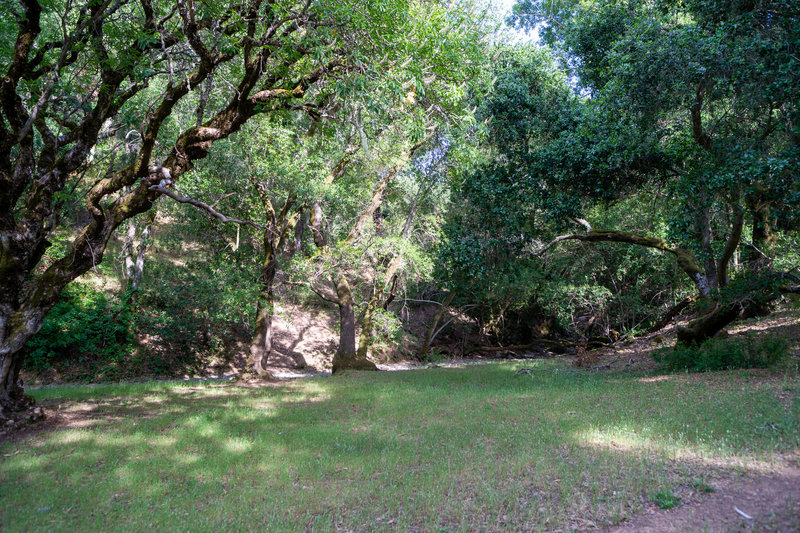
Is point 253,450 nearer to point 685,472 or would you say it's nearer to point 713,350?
point 685,472

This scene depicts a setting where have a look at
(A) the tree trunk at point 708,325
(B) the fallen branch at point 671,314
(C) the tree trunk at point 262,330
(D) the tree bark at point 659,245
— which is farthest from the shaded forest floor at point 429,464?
(B) the fallen branch at point 671,314

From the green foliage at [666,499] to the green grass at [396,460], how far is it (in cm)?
8

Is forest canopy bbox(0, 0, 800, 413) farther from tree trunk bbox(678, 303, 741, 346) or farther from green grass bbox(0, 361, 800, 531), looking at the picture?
green grass bbox(0, 361, 800, 531)

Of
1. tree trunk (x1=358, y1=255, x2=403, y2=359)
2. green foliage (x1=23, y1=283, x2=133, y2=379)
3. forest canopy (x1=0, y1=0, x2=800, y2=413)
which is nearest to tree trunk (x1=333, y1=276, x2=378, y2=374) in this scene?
forest canopy (x1=0, y1=0, x2=800, y2=413)

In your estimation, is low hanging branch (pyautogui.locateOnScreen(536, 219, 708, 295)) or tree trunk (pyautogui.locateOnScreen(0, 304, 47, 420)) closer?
tree trunk (pyautogui.locateOnScreen(0, 304, 47, 420))

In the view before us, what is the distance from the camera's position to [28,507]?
482 centimetres

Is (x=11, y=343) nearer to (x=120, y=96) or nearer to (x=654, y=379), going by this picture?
(x=120, y=96)

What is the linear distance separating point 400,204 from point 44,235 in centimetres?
1629

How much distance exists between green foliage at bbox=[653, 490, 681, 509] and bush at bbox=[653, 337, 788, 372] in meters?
8.58

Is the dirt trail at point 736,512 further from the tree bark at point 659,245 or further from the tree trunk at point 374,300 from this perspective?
the tree trunk at point 374,300

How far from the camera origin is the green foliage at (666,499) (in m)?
4.31

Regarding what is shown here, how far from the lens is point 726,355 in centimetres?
1159

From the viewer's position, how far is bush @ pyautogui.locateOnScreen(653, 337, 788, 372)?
10.8m

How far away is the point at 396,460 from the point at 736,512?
144 inches
